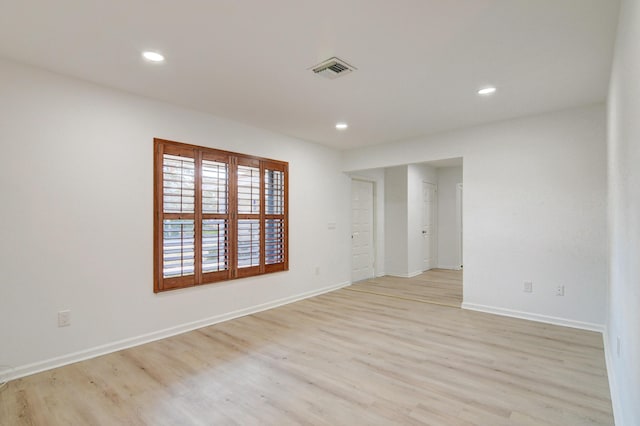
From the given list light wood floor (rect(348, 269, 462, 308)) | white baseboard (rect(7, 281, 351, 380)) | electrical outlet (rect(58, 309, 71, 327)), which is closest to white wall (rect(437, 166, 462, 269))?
light wood floor (rect(348, 269, 462, 308))

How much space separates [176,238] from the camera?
3.59 meters

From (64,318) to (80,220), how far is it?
2.86 feet

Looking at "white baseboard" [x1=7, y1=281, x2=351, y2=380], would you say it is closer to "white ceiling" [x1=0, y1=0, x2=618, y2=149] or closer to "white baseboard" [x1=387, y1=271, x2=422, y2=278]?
"white ceiling" [x1=0, y1=0, x2=618, y2=149]

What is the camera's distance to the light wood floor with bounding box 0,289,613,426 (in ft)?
6.89

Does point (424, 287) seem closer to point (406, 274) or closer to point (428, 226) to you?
point (406, 274)

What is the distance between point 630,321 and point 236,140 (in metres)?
4.02

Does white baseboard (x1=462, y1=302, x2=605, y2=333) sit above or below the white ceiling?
below

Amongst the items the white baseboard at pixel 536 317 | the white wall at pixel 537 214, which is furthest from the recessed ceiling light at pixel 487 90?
the white baseboard at pixel 536 317

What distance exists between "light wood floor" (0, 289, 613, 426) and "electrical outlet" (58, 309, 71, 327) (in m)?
0.37

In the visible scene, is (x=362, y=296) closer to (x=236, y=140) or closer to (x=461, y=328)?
(x=461, y=328)

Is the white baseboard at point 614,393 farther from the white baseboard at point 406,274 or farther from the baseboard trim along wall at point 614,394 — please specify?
the white baseboard at point 406,274

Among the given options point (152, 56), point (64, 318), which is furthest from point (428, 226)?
point (64, 318)

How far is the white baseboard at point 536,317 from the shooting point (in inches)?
143

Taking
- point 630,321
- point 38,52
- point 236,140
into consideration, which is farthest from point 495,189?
point 38,52
